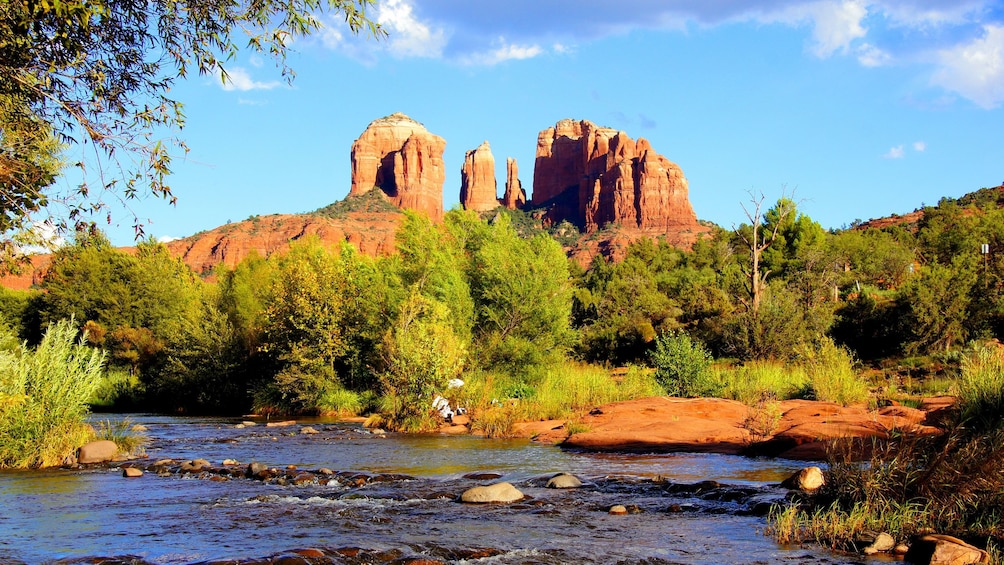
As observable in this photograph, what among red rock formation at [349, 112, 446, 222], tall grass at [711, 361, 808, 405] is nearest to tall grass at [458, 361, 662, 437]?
tall grass at [711, 361, 808, 405]

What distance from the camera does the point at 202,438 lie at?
2081cm

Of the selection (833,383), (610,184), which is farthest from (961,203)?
(833,383)

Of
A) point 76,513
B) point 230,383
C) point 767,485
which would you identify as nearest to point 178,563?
point 76,513

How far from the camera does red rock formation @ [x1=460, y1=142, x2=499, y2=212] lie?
17525 centimetres

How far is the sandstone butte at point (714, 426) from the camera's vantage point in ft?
48.7

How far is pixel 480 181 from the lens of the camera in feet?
579

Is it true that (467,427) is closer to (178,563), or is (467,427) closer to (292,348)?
(292,348)

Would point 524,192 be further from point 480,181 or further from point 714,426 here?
point 714,426

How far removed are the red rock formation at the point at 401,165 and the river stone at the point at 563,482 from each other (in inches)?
5352

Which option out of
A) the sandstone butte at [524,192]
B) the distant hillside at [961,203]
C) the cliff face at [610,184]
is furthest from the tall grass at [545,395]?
the cliff face at [610,184]

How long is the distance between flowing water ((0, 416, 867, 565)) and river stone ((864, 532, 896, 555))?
1.08 feet

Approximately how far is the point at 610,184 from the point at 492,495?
14094 centimetres

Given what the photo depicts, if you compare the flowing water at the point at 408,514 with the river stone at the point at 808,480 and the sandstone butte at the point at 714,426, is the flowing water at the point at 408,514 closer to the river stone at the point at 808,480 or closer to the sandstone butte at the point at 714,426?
the river stone at the point at 808,480

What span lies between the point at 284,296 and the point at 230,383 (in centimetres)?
499
